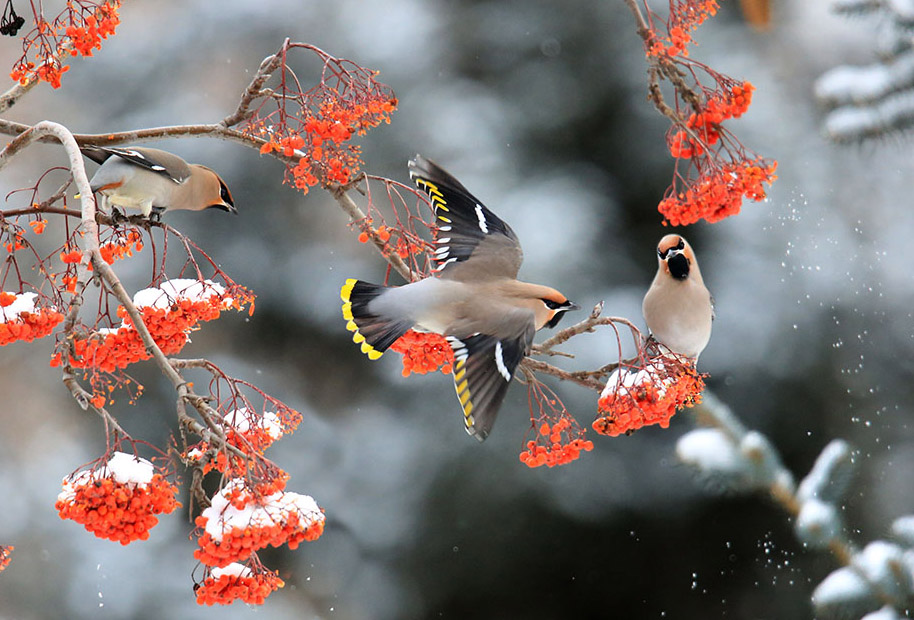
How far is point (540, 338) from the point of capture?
4.22 metres

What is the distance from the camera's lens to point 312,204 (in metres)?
4.49

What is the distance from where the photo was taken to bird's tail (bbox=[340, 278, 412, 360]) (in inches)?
65.6

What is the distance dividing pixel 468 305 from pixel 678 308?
0.65 meters

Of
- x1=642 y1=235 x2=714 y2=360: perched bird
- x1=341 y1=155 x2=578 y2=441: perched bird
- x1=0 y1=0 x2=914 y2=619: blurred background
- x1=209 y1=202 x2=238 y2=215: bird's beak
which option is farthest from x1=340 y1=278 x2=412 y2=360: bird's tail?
x1=0 y1=0 x2=914 y2=619: blurred background

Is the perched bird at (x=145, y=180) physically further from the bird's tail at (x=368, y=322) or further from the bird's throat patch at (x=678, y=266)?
the bird's throat patch at (x=678, y=266)

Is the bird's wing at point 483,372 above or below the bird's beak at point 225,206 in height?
above

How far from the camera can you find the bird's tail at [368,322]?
1667 millimetres

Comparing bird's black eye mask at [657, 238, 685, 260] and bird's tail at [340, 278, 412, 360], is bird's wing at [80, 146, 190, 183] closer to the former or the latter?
bird's tail at [340, 278, 412, 360]

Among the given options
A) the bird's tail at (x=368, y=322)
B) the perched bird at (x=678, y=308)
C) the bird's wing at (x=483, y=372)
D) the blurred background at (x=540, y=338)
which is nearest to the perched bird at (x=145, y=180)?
the bird's tail at (x=368, y=322)

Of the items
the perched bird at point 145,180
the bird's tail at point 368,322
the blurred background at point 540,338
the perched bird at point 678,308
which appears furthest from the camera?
the blurred background at point 540,338

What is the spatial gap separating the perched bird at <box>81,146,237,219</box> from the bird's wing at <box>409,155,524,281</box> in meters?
0.54

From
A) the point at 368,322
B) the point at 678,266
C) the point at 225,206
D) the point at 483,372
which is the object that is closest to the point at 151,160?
the point at 225,206

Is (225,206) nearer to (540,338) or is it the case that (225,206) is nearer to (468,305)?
(468,305)

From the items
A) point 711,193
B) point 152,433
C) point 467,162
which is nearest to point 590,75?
point 467,162
